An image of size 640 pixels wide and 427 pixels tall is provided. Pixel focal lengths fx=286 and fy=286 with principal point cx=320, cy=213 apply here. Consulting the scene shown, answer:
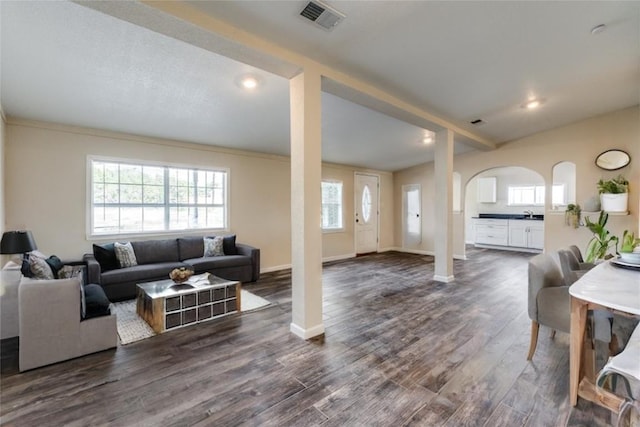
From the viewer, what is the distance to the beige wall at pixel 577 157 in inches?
193

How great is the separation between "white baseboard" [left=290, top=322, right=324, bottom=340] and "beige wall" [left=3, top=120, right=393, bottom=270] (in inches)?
114

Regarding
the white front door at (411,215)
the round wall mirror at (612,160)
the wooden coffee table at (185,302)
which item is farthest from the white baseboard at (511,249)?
the wooden coffee table at (185,302)

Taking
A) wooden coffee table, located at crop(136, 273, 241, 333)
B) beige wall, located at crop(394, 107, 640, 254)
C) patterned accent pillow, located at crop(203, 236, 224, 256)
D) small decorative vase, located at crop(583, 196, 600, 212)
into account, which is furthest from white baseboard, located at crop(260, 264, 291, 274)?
small decorative vase, located at crop(583, 196, 600, 212)

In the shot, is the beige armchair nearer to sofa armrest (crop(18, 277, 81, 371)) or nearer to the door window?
sofa armrest (crop(18, 277, 81, 371))

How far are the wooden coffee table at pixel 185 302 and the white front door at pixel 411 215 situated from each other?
5651 millimetres

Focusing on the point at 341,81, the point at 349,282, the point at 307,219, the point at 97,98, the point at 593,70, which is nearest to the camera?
the point at 307,219

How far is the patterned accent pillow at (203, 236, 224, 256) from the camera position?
466cm

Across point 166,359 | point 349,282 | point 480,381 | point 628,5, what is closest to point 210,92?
point 166,359

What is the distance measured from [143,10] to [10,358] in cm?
285

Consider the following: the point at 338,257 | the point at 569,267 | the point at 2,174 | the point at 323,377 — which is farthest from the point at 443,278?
the point at 2,174

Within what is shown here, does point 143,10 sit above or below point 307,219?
above

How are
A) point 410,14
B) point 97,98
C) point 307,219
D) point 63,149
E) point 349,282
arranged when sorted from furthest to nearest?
point 349,282 < point 63,149 < point 97,98 < point 307,219 < point 410,14

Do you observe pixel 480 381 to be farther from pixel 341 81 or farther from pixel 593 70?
pixel 593 70

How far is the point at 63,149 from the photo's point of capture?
380 cm
